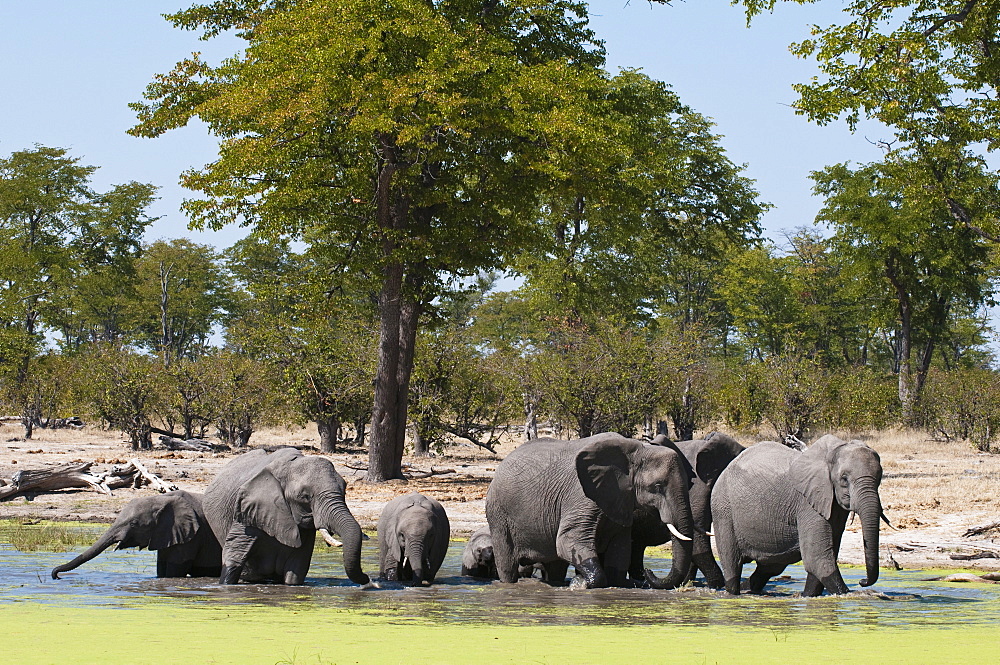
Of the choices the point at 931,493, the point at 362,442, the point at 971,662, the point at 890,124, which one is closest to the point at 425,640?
the point at 971,662

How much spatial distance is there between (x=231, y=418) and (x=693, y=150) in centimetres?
2082

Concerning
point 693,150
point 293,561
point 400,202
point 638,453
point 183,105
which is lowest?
point 293,561

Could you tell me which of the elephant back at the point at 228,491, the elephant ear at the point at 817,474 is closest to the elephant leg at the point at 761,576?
the elephant ear at the point at 817,474

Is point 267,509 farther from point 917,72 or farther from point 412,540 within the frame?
point 917,72

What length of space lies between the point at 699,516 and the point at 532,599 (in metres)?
2.80

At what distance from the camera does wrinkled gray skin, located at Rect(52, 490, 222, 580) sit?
12.3 m

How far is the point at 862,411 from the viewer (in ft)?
120

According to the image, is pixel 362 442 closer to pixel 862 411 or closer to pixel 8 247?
pixel 862 411

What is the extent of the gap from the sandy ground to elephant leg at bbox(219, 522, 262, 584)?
6.73 meters

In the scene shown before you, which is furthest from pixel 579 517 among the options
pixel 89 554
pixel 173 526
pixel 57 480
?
pixel 57 480

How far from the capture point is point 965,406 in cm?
3591

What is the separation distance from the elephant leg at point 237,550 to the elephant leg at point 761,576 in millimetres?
5112

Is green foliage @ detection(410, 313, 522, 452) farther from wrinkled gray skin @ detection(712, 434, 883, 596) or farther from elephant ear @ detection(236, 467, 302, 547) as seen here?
wrinkled gray skin @ detection(712, 434, 883, 596)

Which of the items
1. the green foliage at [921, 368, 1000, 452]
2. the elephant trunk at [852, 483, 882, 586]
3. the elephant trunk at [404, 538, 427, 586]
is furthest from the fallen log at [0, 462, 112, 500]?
the green foliage at [921, 368, 1000, 452]
